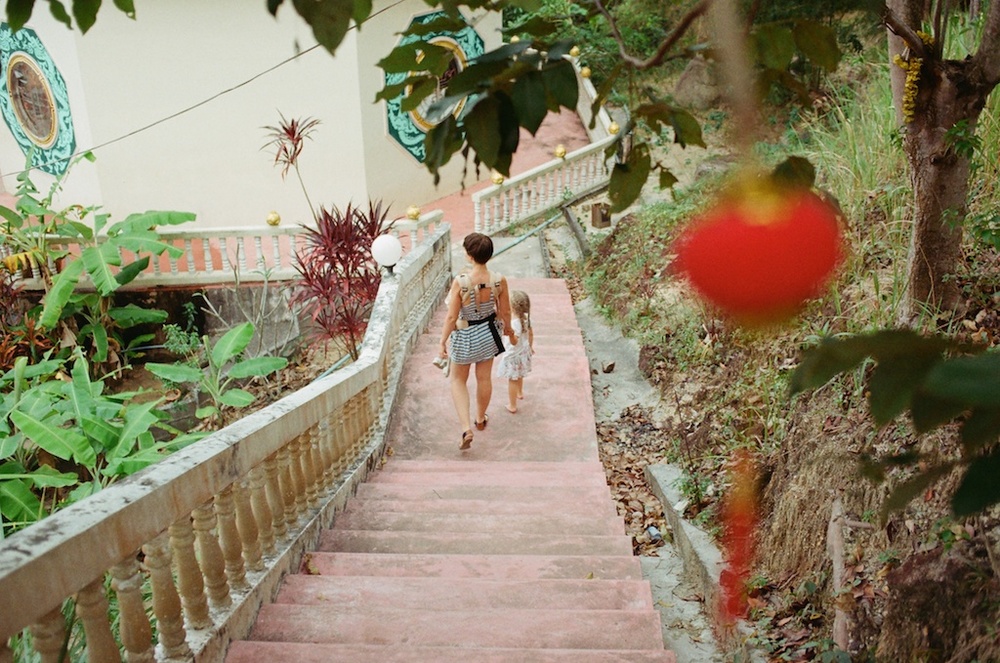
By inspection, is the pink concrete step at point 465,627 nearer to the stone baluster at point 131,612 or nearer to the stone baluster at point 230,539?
the stone baluster at point 230,539

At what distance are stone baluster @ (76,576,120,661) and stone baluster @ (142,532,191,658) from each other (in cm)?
25

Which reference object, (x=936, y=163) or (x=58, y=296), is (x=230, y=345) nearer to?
(x=58, y=296)

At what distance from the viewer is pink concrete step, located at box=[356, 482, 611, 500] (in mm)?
4543

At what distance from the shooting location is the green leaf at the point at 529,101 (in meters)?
1.08

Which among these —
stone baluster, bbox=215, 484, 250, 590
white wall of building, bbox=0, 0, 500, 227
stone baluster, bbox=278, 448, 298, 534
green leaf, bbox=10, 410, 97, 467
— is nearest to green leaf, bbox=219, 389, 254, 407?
green leaf, bbox=10, 410, 97, 467

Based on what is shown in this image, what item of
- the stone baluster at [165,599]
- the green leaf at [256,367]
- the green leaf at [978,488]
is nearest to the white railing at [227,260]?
the green leaf at [256,367]

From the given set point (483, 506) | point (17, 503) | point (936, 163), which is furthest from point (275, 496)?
point (936, 163)

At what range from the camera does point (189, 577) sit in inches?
101

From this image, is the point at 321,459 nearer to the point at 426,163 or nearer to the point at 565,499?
the point at 565,499

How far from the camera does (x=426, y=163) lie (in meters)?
1.13

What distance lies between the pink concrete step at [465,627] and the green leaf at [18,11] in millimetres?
2228

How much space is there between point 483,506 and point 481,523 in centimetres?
27

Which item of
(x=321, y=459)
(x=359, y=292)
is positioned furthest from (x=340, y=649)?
(x=359, y=292)

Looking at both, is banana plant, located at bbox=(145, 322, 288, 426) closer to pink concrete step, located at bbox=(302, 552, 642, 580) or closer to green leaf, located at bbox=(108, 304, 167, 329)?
green leaf, located at bbox=(108, 304, 167, 329)
